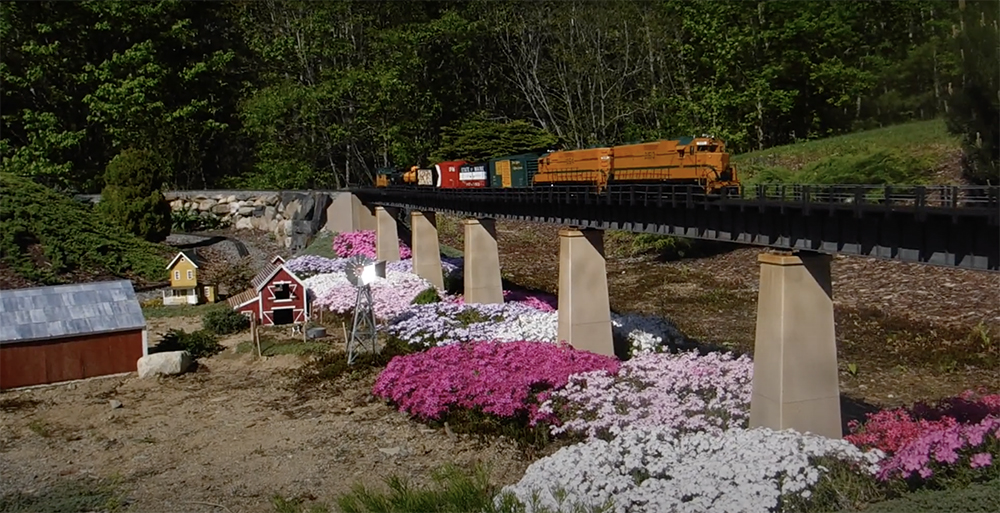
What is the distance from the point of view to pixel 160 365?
29.0 m

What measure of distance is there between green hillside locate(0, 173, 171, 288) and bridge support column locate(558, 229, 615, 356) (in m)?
26.1

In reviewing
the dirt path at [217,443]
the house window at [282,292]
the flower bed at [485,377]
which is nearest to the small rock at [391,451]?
the dirt path at [217,443]

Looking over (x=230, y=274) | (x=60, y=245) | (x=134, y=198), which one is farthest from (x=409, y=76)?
(x=60, y=245)

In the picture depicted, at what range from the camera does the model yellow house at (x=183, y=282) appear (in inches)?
1564

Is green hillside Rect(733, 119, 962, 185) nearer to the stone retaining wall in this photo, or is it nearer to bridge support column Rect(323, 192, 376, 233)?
bridge support column Rect(323, 192, 376, 233)

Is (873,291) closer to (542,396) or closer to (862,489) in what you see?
(542,396)

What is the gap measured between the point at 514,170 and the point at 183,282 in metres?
16.4

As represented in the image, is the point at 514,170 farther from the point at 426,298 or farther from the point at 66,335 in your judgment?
the point at 66,335

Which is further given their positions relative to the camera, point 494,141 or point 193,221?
point 494,141

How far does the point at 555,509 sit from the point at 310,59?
56.6 meters

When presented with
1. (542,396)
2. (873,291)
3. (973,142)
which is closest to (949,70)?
(973,142)

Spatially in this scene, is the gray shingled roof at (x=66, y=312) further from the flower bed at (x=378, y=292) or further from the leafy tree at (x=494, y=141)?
the leafy tree at (x=494, y=141)

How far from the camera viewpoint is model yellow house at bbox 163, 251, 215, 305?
3972 cm

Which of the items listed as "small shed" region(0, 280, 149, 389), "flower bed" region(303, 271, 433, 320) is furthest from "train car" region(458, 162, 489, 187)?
"small shed" region(0, 280, 149, 389)
